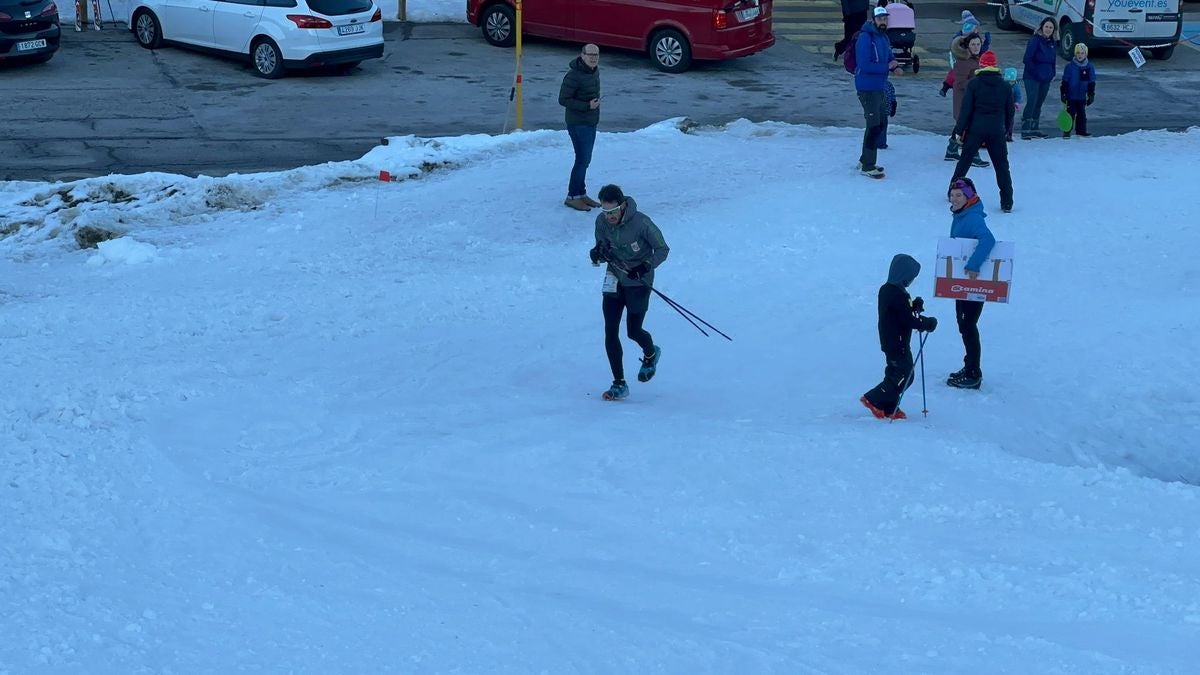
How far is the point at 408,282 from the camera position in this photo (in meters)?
11.4

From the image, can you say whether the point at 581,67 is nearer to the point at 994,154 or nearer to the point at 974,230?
the point at 994,154

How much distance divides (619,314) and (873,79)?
592 centimetres

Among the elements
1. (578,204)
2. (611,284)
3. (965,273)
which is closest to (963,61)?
(578,204)

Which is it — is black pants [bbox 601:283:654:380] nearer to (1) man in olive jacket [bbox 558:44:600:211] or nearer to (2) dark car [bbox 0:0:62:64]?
(1) man in olive jacket [bbox 558:44:600:211]

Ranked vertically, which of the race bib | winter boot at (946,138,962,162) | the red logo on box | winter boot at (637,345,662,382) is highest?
the race bib

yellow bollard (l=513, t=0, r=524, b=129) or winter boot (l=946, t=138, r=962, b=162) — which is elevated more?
yellow bollard (l=513, t=0, r=524, b=129)

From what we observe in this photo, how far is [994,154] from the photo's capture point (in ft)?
41.7

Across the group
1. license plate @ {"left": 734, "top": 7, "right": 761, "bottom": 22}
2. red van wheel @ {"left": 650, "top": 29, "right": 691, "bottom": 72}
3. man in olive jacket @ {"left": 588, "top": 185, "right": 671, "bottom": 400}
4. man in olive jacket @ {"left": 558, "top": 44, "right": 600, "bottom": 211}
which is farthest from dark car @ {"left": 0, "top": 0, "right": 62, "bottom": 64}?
man in olive jacket @ {"left": 588, "top": 185, "right": 671, "bottom": 400}

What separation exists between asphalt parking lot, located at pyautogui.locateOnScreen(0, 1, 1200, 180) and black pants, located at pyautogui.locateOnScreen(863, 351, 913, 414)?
823cm

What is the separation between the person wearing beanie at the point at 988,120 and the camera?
12633 millimetres

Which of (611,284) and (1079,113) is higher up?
(611,284)

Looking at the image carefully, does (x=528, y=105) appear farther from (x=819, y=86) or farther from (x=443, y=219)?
(x=443, y=219)

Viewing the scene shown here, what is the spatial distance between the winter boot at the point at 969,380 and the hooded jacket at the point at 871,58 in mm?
5026

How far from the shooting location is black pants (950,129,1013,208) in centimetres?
1267
